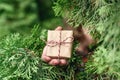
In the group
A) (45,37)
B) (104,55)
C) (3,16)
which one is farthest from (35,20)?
(104,55)

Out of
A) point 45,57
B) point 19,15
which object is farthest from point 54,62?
point 19,15

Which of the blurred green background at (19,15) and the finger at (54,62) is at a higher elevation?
the blurred green background at (19,15)

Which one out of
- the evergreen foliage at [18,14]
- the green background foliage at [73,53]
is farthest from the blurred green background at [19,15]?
the green background foliage at [73,53]

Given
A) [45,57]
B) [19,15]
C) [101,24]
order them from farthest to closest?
[19,15]
[45,57]
[101,24]

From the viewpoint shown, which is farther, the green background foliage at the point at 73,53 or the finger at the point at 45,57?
the finger at the point at 45,57

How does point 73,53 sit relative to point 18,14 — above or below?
below

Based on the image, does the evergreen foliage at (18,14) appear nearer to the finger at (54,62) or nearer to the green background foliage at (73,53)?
the green background foliage at (73,53)

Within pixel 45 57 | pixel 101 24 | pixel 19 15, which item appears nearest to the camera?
pixel 101 24

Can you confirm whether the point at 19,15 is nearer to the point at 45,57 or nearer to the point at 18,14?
the point at 18,14
